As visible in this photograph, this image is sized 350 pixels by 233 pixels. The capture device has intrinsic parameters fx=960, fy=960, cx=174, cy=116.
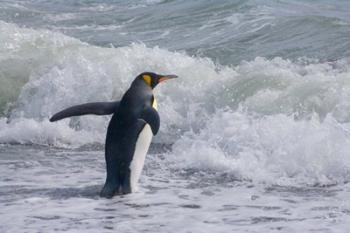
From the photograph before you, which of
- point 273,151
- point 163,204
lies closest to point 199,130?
point 273,151

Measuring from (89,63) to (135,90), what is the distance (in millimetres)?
4161

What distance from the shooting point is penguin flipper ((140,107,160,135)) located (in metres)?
6.50

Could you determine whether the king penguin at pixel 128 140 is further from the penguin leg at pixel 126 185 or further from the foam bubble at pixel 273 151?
the foam bubble at pixel 273 151

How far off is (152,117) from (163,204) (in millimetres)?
617

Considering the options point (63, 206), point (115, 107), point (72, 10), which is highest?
point (72, 10)

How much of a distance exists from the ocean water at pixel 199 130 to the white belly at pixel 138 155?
0.14 m

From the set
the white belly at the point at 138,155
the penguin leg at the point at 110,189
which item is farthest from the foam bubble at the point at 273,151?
the penguin leg at the point at 110,189

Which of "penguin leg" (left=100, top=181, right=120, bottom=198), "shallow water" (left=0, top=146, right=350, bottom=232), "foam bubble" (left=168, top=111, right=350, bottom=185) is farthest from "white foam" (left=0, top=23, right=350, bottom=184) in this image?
"penguin leg" (left=100, top=181, right=120, bottom=198)

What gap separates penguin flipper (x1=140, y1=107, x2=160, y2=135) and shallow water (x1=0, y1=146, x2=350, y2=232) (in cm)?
48

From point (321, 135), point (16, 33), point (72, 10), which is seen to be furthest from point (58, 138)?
point (72, 10)

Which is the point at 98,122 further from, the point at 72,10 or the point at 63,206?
the point at 72,10

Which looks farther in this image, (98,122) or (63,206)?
(98,122)

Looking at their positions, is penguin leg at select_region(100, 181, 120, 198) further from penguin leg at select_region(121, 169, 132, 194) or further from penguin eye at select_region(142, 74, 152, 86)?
penguin eye at select_region(142, 74, 152, 86)

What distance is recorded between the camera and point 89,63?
1086cm
